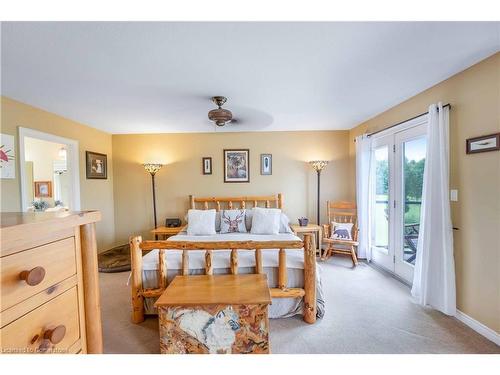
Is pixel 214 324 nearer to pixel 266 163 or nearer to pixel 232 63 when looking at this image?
pixel 232 63

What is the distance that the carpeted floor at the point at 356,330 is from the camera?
1.79m

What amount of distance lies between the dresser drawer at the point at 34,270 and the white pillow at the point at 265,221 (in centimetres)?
300

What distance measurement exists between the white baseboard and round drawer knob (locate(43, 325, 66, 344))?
112 inches

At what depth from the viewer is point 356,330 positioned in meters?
2.00

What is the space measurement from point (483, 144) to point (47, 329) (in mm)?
2838

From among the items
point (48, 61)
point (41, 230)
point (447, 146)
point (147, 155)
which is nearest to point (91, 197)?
point (147, 155)

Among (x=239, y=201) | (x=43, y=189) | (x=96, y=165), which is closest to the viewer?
(x=96, y=165)

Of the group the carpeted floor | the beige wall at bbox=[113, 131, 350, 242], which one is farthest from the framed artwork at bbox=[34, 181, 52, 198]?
the carpeted floor

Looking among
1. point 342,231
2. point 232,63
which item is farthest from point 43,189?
point 342,231

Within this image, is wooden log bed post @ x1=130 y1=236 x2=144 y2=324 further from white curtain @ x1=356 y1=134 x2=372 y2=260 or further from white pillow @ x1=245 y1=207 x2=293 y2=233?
white curtain @ x1=356 y1=134 x2=372 y2=260

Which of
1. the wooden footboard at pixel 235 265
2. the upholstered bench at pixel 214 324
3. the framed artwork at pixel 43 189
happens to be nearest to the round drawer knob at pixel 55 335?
the upholstered bench at pixel 214 324
